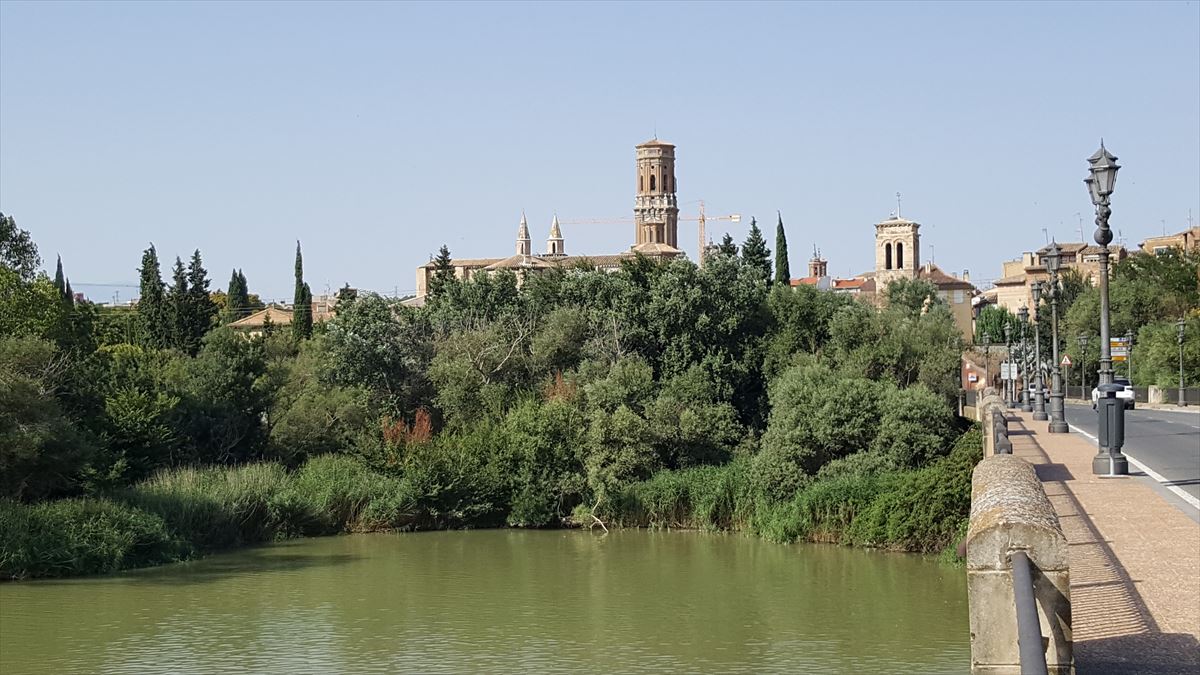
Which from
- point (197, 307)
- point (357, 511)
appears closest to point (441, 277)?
point (197, 307)

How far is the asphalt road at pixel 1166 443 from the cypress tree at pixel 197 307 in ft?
124

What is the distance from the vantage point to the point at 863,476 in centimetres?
3538

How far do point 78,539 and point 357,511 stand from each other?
30.4ft

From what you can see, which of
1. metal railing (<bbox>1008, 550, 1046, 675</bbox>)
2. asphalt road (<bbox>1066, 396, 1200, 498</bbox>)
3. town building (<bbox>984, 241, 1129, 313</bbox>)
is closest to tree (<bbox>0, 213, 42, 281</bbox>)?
asphalt road (<bbox>1066, 396, 1200, 498</bbox>)

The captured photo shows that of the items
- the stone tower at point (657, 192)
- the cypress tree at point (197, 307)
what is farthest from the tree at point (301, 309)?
the stone tower at point (657, 192)

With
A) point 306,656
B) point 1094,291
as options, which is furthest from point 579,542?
point 1094,291

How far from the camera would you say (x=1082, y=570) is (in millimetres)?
12898

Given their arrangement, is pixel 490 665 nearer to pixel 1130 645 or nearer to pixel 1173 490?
pixel 1173 490

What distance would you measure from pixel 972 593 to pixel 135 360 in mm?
41021

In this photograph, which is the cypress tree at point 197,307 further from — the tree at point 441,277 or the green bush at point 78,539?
the green bush at point 78,539

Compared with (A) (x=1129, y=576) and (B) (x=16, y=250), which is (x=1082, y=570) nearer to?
(A) (x=1129, y=576)

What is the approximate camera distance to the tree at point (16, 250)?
50.5 metres

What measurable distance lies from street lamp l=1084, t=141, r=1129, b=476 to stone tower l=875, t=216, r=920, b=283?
143m

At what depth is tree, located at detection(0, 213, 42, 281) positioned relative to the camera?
166 feet
